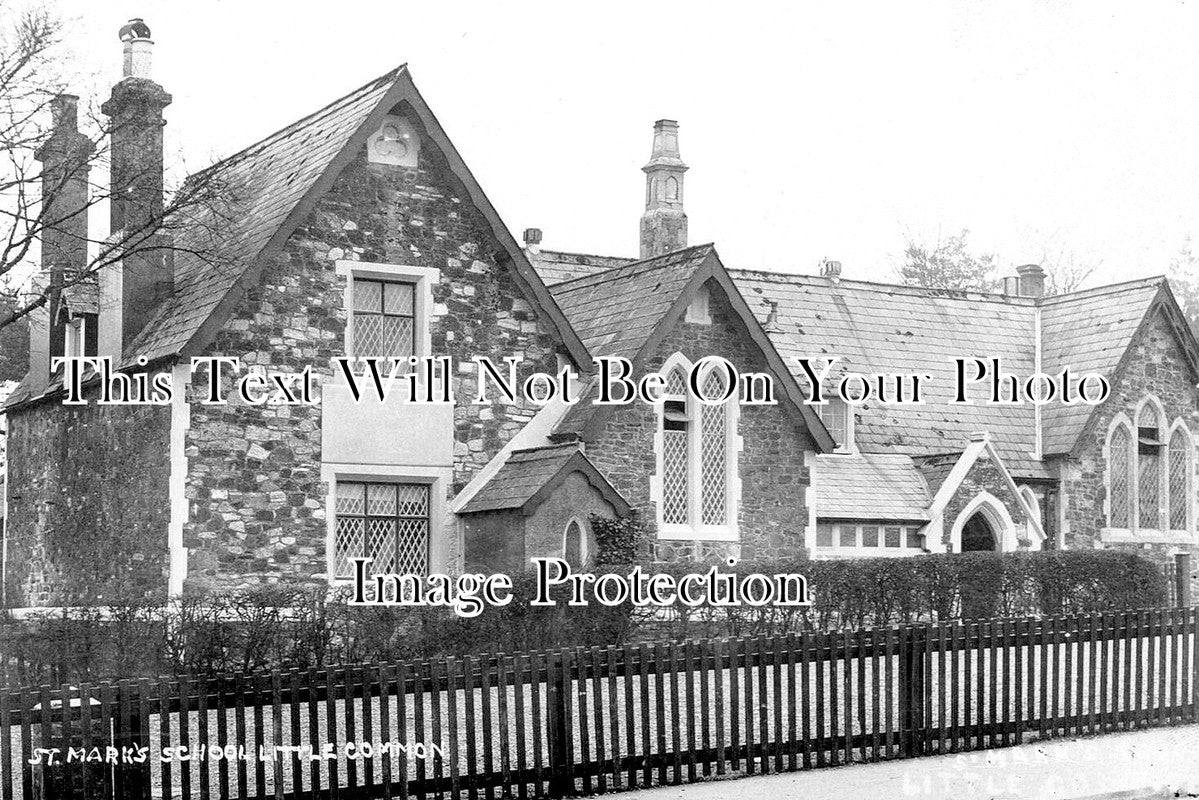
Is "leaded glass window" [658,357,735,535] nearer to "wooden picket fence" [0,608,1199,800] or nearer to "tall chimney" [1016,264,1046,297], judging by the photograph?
"wooden picket fence" [0,608,1199,800]

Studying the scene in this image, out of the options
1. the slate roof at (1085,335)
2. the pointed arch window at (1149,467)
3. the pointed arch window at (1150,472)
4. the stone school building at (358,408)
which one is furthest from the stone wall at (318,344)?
the pointed arch window at (1149,467)

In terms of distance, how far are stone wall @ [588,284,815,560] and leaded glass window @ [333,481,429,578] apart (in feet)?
10.4

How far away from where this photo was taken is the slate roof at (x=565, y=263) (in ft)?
121

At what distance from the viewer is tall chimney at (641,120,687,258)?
39469 mm

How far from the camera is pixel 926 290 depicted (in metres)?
39.1

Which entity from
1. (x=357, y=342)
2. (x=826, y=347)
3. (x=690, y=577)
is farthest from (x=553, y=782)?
(x=826, y=347)

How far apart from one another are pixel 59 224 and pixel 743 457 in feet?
36.2

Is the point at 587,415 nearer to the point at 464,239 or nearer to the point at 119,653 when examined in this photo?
the point at 464,239

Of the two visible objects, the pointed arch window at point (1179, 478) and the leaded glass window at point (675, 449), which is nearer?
the leaded glass window at point (675, 449)

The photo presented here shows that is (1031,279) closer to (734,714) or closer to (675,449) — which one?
(675,449)

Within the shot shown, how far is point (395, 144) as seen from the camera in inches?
923

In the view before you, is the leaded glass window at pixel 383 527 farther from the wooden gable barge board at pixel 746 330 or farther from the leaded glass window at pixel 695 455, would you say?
the leaded glass window at pixel 695 455

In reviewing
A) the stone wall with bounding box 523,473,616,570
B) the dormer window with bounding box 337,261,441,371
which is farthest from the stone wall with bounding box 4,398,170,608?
the stone wall with bounding box 523,473,616,570

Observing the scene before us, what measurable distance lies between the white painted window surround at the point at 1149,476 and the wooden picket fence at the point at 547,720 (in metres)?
17.7
